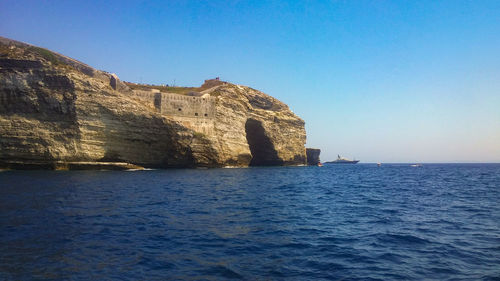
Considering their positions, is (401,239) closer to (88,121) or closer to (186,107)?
(88,121)

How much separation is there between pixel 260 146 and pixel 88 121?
115 ft

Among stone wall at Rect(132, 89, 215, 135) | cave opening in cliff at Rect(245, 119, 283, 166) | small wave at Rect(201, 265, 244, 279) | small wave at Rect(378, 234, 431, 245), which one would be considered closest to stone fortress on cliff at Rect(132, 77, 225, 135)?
stone wall at Rect(132, 89, 215, 135)

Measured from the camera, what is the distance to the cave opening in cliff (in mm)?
61688

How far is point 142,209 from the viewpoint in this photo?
13.4 m

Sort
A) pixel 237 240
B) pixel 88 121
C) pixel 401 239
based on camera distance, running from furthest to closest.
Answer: pixel 88 121 < pixel 401 239 < pixel 237 240

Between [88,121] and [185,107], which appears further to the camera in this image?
[185,107]

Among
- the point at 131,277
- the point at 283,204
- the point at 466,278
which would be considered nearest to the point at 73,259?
the point at 131,277

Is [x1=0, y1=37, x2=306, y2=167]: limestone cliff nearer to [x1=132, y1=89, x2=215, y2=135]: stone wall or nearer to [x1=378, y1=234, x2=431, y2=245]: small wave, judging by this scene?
[x1=132, y1=89, x2=215, y2=135]: stone wall

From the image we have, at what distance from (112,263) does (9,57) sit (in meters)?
40.4

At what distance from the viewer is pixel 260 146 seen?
65.0 meters

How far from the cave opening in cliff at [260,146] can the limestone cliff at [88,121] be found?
31.6 ft

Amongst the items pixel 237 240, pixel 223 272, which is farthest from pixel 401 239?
pixel 223 272

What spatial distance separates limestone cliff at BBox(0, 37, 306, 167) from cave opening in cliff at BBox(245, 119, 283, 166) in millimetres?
9617

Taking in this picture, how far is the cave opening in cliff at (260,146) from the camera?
6169 centimetres
